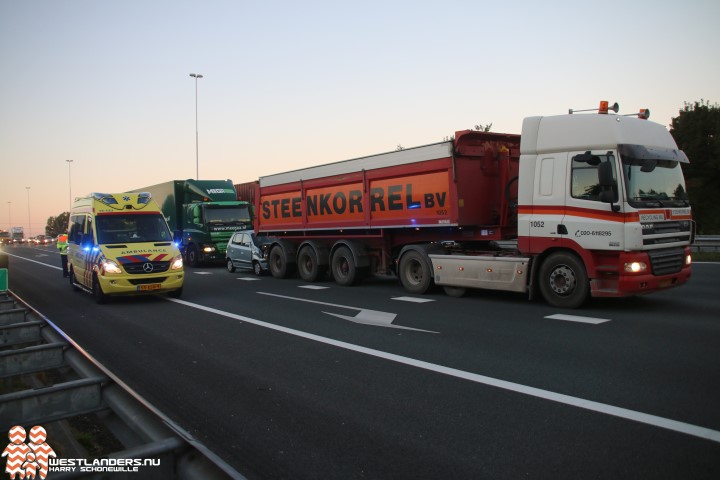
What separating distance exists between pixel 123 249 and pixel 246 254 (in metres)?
7.70

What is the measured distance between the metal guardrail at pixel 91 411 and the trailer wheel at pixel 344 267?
29.9 feet

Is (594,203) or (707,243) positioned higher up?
(594,203)

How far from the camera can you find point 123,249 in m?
12.4

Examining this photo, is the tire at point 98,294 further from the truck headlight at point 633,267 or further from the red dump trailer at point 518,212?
the truck headlight at point 633,267

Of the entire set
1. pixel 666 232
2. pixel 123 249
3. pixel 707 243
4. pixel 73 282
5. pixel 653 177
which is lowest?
pixel 73 282

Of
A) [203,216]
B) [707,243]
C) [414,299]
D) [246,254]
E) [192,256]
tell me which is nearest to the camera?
[414,299]

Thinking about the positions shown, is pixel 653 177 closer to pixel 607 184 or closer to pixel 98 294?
pixel 607 184

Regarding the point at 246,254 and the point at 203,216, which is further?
the point at 203,216

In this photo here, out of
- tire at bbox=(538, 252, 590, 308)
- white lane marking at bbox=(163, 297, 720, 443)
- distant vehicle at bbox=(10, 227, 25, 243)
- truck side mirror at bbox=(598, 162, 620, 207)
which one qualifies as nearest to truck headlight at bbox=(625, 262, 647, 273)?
tire at bbox=(538, 252, 590, 308)

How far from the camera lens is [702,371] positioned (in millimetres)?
5902

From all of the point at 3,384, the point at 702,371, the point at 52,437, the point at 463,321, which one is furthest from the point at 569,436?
the point at 3,384

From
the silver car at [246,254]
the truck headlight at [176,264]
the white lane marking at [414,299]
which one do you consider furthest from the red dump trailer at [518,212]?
the truck headlight at [176,264]

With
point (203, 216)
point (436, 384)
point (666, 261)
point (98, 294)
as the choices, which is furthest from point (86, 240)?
point (666, 261)

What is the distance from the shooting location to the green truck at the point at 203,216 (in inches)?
950
